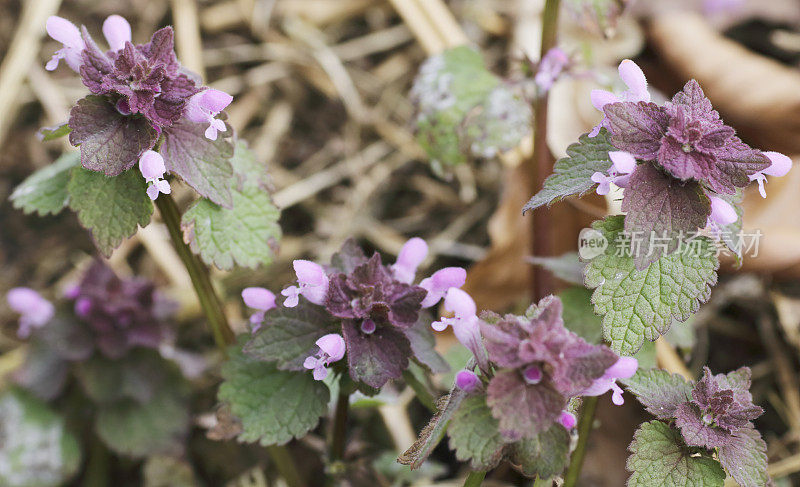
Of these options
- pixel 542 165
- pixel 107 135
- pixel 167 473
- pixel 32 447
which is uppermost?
pixel 107 135

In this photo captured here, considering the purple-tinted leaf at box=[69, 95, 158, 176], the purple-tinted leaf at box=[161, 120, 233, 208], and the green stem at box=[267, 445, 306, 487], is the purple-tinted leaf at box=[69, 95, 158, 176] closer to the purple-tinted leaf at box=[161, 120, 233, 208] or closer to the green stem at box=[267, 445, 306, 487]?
the purple-tinted leaf at box=[161, 120, 233, 208]

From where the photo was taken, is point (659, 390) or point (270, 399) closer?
point (659, 390)

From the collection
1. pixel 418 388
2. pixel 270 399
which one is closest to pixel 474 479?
pixel 418 388

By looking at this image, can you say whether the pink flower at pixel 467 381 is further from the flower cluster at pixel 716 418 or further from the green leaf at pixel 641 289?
the flower cluster at pixel 716 418

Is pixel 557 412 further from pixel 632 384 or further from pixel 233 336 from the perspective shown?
pixel 233 336

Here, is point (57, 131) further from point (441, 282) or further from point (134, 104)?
point (441, 282)

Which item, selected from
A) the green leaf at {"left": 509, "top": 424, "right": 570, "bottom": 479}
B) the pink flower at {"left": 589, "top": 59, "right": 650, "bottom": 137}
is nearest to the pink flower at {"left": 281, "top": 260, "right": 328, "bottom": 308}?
the green leaf at {"left": 509, "top": 424, "right": 570, "bottom": 479}
